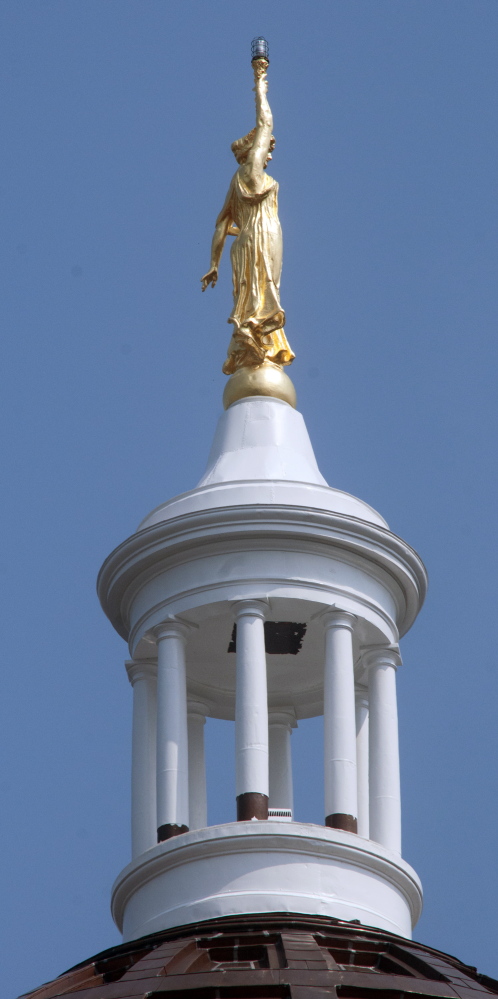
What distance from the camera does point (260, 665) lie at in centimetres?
4197

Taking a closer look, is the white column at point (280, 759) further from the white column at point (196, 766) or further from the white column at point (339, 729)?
the white column at point (339, 729)

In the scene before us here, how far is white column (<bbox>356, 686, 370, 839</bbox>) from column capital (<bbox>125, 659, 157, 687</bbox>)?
3.76 m

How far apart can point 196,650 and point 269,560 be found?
11.4 ft

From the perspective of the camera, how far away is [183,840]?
4081cm

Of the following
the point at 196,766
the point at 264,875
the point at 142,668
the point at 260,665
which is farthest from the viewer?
the point at 196,766

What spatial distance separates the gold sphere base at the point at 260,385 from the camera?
47.2 metres

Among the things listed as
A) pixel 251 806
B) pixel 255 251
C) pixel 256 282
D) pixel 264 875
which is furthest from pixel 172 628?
pixel 255 251

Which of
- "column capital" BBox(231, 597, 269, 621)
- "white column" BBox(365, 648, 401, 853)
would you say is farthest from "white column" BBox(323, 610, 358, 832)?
"column capital" BBox(231, 597, 269, 621)

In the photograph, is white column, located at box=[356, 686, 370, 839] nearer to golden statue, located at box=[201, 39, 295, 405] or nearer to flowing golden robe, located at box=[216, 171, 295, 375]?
golden statue, located at box=[201, 39, 295, 405]

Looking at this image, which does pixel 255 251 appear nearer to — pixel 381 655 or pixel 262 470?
pixel 262 470

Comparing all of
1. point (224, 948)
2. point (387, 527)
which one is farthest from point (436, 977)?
point (387, 527)

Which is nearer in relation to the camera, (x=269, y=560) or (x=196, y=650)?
(x=269, y=560)

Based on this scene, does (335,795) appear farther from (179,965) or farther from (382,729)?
(179,965)

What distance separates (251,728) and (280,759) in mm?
6084
